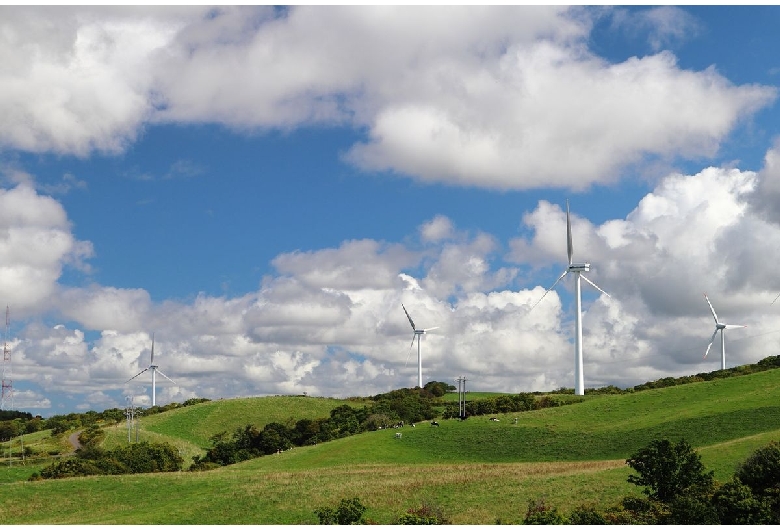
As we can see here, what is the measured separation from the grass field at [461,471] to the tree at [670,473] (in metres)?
3.62

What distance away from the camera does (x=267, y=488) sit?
8312 cm

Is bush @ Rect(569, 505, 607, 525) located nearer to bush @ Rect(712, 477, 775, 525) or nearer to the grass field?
the grass field

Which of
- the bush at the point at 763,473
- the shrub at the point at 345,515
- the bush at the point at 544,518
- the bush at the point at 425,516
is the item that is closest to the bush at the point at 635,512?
the bush at the point at 544,518

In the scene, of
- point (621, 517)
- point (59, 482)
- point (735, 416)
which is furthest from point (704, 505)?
point (59, 482)

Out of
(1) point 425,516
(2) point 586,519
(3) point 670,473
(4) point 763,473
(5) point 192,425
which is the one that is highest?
(5) point 192,425

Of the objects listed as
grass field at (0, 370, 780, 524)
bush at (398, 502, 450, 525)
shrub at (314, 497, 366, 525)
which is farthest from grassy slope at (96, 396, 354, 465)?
shrub at (314, 497, 366, 525)

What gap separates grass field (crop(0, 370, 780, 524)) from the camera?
71.0m

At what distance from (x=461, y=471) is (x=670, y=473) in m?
29.9

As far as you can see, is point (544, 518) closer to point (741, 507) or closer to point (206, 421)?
point (741, 507)

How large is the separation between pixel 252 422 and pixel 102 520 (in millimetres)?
118527

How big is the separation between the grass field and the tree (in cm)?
362

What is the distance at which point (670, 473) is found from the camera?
213 feet

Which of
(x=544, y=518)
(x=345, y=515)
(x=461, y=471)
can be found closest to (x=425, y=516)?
(x=345, y=515)

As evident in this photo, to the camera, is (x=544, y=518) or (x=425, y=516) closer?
(x=544, y=518)
